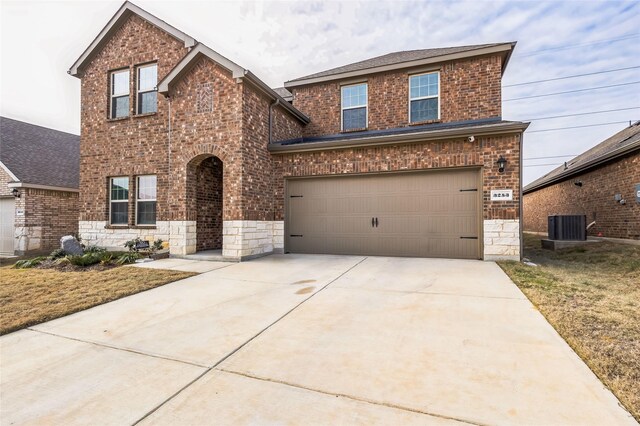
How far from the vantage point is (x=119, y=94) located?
34.5ft

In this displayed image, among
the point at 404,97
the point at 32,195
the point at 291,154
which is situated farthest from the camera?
the point at 32,195

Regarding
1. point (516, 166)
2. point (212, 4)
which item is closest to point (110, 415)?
point (516, 166)

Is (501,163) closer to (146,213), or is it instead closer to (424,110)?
(424,110)

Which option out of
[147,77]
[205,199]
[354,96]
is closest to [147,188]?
[205,199]

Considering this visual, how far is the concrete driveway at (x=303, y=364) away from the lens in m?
1.95

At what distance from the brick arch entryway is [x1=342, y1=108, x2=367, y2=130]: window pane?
505cm

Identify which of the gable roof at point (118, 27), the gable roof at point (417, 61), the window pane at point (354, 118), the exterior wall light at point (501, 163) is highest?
the gable roof at point (118, 27)

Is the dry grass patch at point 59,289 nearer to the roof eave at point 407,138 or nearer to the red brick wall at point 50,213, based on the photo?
the roof eave at point 407,138

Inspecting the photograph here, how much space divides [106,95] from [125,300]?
9418mm

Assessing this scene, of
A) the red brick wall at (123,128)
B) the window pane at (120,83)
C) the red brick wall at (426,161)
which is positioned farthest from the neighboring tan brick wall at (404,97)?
the window pane at (120,83)

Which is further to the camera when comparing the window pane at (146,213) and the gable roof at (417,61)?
the window pane at (146,213)

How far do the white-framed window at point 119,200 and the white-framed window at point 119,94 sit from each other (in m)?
2.41

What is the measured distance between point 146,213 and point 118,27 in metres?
6.87

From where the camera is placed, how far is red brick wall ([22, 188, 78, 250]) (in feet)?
39.8
